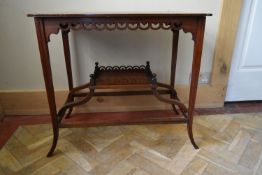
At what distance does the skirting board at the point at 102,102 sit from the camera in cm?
140

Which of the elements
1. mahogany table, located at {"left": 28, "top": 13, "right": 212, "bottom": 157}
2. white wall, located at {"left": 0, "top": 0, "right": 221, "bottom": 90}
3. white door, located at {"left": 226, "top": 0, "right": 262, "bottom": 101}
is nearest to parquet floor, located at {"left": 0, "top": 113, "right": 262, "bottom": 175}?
mahogany table, located at {"left": 28, "top": 13, "right": 212, "bottom": 157}

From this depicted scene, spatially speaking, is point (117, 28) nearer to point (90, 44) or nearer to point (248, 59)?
point (90, 44)

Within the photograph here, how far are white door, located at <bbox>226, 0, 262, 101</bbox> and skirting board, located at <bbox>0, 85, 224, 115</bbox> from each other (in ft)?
0.51

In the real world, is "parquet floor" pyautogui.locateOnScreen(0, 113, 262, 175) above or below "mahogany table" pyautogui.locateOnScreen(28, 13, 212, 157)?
below

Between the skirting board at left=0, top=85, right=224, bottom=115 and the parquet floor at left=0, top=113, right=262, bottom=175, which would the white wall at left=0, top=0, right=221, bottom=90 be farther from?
the parquet floor at left=0, top=113, right=262, bottom=175

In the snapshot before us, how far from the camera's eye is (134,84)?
104 cm

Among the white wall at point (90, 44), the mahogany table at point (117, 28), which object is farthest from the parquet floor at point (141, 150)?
the white wall at point (90, 44)

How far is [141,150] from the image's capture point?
111 cm

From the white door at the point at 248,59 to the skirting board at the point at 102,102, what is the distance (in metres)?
0.15

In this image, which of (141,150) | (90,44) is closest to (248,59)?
(141,150)

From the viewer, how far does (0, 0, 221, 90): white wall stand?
3.98ft

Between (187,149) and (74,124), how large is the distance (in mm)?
630

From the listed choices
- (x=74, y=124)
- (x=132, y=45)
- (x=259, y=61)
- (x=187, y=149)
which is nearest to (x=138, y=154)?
(x=187, y=149)

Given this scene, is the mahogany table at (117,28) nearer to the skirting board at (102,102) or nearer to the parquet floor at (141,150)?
the parquet floor at (141,150)
